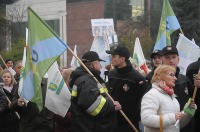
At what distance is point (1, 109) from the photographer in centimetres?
807

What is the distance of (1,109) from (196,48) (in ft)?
12.2

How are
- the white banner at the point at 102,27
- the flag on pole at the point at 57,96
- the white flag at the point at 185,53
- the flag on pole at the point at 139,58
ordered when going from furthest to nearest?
the white banner at the point at 102,27 < the flag on pole at the point at 139,58 < the white flag at the point at 185,53 < the flag on pole at the point at 57,96

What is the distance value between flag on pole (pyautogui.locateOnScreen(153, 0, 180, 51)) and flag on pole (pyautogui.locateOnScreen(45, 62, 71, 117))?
3.15 meters

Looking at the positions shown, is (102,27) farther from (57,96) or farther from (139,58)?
(57,96)

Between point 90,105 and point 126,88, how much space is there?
116 cm

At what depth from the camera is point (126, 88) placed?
7.48m

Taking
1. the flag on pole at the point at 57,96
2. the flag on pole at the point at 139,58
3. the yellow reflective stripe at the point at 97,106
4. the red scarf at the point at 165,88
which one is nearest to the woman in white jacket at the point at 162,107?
the red scarf at the point at 165,88

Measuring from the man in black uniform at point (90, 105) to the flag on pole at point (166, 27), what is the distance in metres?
3.34

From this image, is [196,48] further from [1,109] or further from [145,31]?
[145,31]

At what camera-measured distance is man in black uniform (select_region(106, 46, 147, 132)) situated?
7492 mm

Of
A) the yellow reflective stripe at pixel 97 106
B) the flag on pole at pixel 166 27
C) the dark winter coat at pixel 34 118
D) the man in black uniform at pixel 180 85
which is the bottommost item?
the dark winter coat at pixel 34 118

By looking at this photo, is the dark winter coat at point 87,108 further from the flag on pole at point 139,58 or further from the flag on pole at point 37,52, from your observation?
the flag on pole at point 139,58

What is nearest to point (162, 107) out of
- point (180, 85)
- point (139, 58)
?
point (180, 85)

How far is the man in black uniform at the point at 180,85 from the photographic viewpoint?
666 cm
